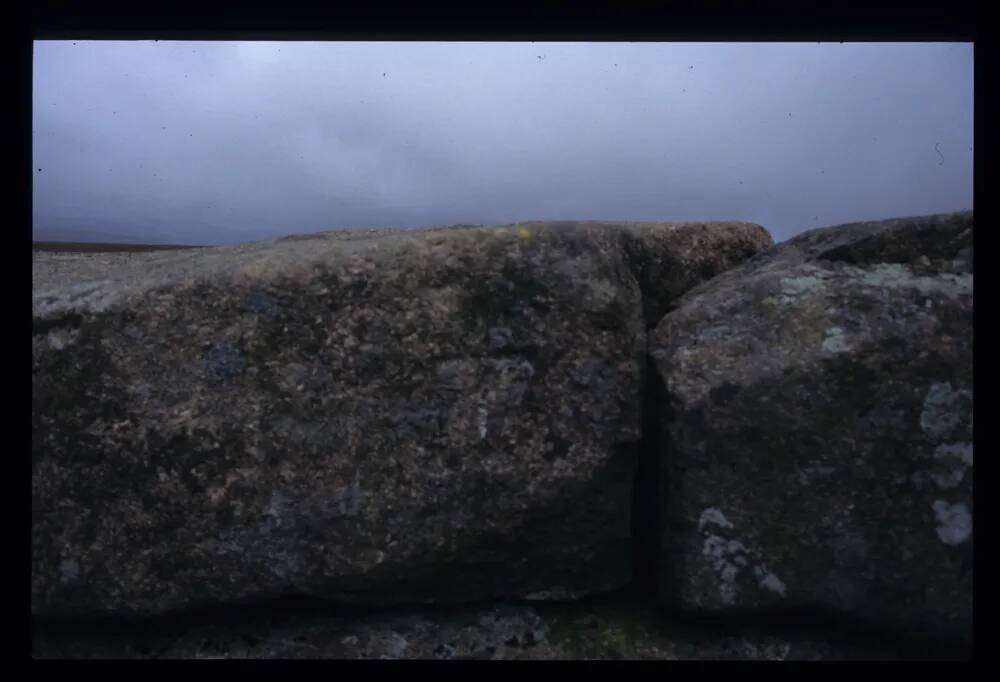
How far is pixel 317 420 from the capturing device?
186cm

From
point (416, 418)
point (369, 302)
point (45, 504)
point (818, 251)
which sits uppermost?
point (818, 251)

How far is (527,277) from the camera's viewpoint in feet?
6.23

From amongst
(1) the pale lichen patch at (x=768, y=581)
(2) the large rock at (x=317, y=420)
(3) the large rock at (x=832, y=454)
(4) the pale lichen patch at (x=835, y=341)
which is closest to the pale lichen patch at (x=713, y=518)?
(3) the large rock at (x=832, y=454)

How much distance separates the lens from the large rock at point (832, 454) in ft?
5.94

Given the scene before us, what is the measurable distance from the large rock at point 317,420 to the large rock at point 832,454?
0.85 ft

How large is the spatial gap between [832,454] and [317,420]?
140 centimetres

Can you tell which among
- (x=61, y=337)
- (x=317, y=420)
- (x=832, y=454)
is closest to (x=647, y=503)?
(x=832, y=454)

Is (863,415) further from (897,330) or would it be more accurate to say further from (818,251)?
(818,251)

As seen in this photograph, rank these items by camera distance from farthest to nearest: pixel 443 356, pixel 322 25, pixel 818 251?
pixel 818 251, pixel 443 356, pixel 322 25

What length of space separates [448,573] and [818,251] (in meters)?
1.49

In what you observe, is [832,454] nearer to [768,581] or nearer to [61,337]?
[768,581]

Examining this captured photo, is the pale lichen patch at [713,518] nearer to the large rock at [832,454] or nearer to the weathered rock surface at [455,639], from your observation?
the large rock at [832,454]

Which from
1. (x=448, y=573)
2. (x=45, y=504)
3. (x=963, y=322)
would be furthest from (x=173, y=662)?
(x=963, y=322)

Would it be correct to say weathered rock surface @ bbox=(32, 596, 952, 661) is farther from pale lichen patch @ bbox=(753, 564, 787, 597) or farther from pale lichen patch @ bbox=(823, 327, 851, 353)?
pale lichen patch @ bbox=(823, 327, 851, 353)
